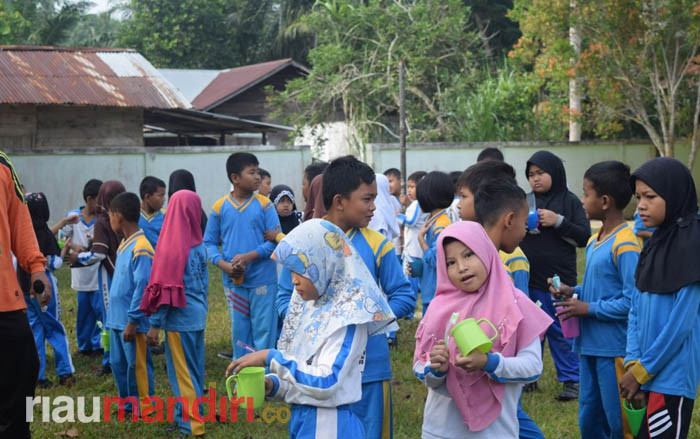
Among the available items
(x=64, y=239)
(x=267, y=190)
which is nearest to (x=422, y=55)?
(x=267, y=190)

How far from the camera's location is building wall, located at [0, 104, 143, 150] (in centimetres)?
1542

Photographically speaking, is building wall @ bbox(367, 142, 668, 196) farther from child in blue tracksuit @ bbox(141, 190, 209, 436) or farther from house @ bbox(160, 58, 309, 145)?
child in blue tracksuit @ bbox(141, 190, 209, 436)

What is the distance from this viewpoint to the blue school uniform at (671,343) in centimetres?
335

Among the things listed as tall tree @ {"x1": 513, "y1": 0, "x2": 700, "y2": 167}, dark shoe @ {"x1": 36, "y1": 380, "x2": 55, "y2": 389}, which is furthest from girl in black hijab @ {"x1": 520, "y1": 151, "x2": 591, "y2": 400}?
tall tree @ {"x1": 513, "y1": 0, "x2": 700, "y2": 167}

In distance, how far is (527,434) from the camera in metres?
3.47

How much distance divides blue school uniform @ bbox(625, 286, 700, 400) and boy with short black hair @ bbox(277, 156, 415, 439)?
3.67ft

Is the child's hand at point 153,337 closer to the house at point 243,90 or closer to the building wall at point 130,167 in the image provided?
the building wall at point 130,167

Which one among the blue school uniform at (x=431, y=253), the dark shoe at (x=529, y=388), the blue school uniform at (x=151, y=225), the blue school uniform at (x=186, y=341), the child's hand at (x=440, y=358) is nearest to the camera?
the child's hand at (x=440, y=358)

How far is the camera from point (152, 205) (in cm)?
631

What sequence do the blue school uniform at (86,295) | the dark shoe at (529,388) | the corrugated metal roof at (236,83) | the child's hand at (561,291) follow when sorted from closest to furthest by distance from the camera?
the child's hand at (561,291) → the dark shoe at (529,388) → the blue school uniform at (86,295) → the corrugated metal roof at (236,83)

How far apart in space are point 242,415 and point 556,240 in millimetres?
2684

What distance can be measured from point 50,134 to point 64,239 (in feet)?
28.1

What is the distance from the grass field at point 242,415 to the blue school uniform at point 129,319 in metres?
0.30

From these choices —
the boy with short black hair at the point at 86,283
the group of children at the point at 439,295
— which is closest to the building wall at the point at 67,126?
the boy with short black hair at the point at 86,283
